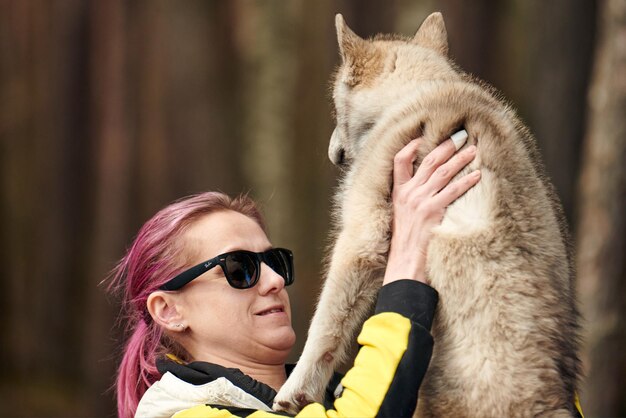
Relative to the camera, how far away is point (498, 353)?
2291mm

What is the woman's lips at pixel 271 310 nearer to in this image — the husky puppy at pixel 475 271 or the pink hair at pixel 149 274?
the husky puppy at pixel 475 271

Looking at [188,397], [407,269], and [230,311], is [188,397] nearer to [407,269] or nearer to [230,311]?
[230,311]

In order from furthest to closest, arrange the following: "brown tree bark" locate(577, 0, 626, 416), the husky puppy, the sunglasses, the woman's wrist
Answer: "brown tree bark" locate(577, 0, 626, 416), the sunglasses, the woman's wrist, the husky puppy

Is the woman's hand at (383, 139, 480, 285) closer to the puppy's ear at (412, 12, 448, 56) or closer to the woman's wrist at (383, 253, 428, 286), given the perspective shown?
the woman's wrist at (383, 253, 428, 286)

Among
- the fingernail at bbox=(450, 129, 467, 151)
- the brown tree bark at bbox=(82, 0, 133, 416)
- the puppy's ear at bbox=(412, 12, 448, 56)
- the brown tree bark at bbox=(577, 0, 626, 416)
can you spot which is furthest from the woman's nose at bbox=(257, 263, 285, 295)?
the brown tree bark at bbox=(82, 0, 133, 416)

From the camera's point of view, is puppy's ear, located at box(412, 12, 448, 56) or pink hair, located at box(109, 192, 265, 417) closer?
pink hair, located at box(109, 192, 265, 417)

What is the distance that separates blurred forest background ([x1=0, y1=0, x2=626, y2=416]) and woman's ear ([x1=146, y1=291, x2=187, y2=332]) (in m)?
4.69

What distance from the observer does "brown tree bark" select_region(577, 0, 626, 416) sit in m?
5.30

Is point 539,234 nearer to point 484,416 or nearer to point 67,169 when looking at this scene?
point 484,416

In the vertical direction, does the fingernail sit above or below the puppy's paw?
above

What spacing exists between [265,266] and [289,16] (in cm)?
589

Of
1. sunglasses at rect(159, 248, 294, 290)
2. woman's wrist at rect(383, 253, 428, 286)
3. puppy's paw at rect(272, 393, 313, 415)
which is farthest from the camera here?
sunglasses at rect(159, 248, 294, 290)

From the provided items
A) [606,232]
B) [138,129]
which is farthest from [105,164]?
[606,232]

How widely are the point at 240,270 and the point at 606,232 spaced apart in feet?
11.0
